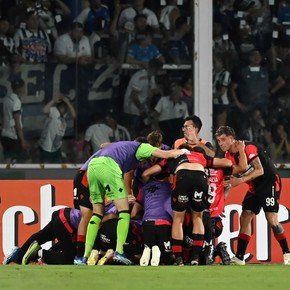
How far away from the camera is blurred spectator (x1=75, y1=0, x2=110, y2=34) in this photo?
17.4 m

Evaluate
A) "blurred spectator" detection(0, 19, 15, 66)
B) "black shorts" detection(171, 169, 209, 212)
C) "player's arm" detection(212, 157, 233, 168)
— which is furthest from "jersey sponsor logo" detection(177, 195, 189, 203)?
"blurred spectator" detection(0, 19, 15, 66)

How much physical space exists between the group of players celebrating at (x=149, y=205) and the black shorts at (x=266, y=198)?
0.33m

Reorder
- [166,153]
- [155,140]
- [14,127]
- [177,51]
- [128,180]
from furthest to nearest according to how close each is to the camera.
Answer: [177,51], [14,127], [128,180], [155,140], [166,153]

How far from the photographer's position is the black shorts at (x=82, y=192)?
14.2 m

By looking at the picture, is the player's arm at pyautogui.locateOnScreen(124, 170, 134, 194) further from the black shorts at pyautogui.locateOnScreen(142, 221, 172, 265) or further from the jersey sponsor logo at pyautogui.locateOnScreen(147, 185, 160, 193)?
the black shorts at pyautogui.locateOnScreen(142, 221, 172, 265)

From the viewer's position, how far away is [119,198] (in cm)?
1370

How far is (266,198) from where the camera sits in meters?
14.9

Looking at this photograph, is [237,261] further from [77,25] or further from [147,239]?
[77,25]

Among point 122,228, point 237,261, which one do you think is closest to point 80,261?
point 122,228

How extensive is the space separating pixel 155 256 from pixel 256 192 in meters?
1.81

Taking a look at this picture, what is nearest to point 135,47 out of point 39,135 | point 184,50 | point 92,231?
point 184,50

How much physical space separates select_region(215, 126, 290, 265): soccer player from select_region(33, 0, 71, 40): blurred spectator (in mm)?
3679

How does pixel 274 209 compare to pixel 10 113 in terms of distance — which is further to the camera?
pixel 10 113

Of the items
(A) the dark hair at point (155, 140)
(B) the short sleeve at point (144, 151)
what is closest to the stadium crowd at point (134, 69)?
(A) the dark hair at point (155, 140)
